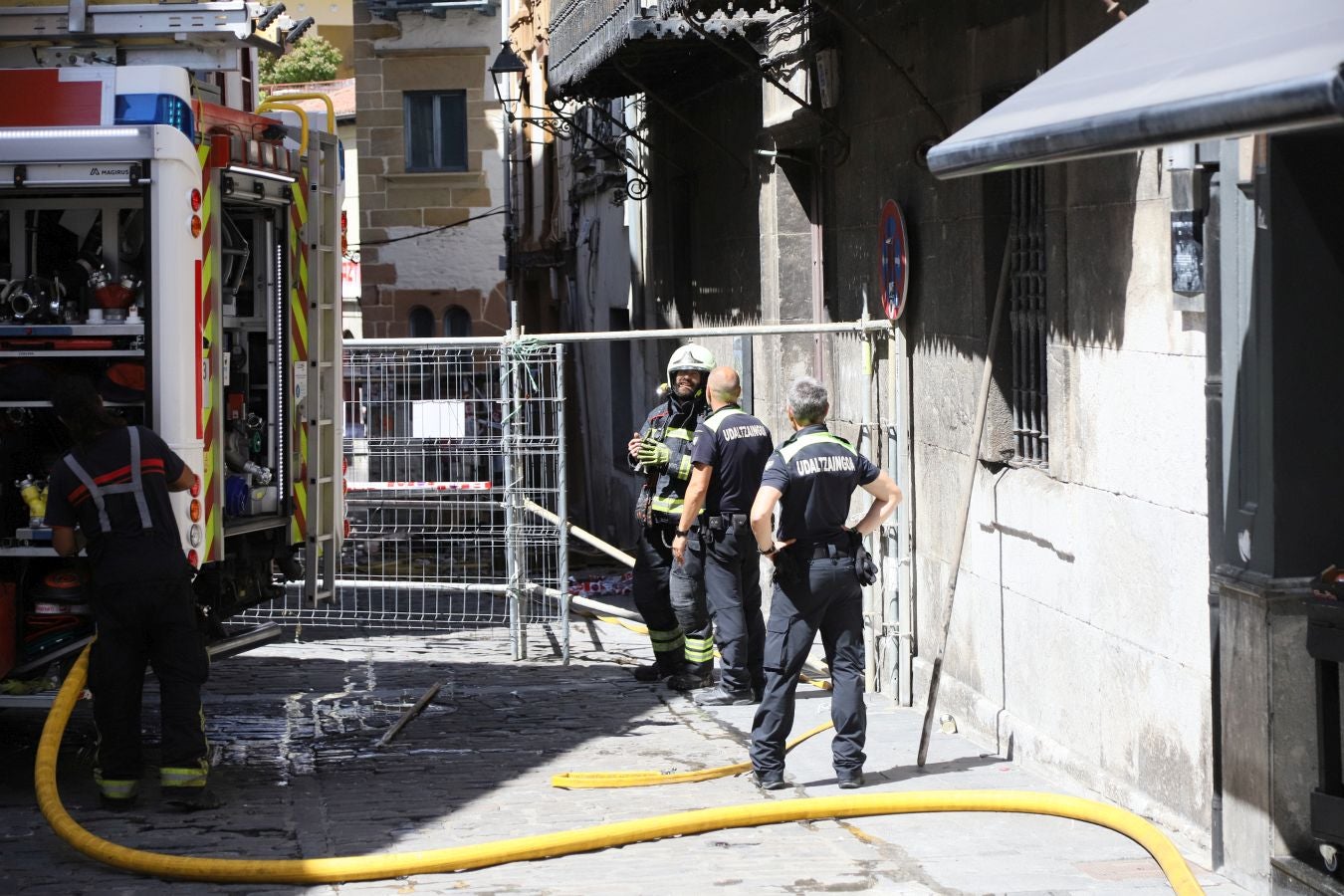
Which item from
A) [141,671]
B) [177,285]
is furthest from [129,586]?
[177,285]

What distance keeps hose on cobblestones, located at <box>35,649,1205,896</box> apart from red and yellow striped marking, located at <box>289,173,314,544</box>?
1814mm

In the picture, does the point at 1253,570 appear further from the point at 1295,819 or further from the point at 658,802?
the point at 658,802

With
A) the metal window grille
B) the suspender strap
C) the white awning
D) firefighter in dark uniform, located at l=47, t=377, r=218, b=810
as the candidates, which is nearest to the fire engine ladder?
firefighter in dark uniform, located at l=47, t=377, r=218, b=810

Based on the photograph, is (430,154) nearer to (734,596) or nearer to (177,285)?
(734,596)

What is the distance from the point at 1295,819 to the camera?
573 centimetres

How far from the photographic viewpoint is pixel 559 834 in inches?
261

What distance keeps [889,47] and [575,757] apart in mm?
4217

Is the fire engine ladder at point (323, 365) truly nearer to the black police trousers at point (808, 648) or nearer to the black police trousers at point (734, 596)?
the black police trousers at point (734, 596)

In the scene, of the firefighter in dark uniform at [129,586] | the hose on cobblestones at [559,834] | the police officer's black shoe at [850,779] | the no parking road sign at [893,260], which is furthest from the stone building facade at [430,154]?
the hose on cobblestones at [559,834]

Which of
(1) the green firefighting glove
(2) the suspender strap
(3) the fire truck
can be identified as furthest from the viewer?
(1) the green firefighting glove

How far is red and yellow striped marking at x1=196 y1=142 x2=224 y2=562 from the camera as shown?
776cm

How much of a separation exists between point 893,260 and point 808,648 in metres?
2.85

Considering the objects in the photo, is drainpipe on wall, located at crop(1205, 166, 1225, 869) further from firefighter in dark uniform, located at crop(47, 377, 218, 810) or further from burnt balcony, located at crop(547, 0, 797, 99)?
burnt balcony, located at crop(547, 0, 797, 99)

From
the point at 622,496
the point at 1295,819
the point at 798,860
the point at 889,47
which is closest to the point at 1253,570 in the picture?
the point at 1295,819
